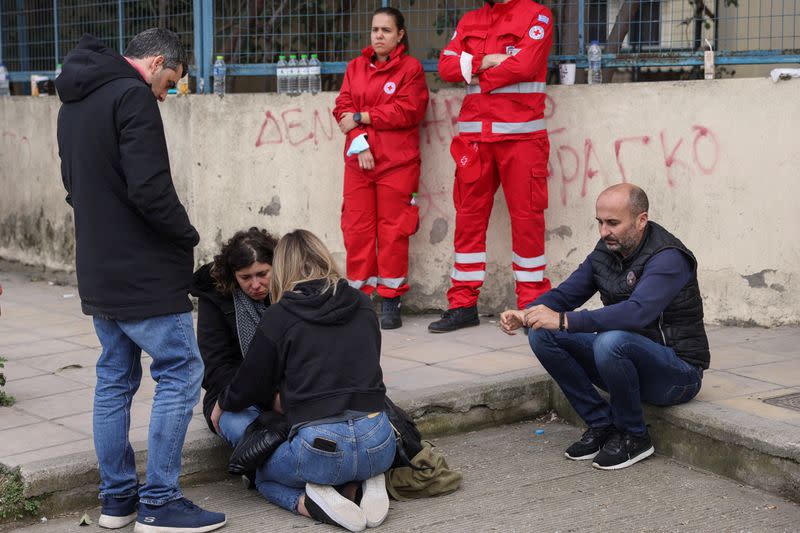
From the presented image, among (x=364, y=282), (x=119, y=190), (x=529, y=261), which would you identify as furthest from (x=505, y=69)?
(x=119, y=190)

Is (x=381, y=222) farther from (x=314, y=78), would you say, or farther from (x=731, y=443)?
(x=731, y=443)

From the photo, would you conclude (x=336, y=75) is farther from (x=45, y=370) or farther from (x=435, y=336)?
(x=45, y=370)

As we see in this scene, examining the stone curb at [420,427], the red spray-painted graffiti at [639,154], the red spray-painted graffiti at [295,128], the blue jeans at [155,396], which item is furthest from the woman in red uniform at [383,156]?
the blue jeans at [155,396]

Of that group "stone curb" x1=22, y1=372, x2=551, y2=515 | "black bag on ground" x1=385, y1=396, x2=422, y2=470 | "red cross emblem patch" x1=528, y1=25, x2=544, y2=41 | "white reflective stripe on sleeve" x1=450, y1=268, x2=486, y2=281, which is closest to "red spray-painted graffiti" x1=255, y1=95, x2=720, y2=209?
"red cross emblem patch" x1=528, y1=25, x2=544, y2=41

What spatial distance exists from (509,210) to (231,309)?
2.94m

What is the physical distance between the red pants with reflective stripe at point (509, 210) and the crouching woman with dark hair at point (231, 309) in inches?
103

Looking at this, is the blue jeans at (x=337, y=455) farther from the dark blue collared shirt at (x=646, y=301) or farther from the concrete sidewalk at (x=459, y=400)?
the dark blue collared shirt at (x=646, y=301)

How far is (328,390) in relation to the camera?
A: 430 cm

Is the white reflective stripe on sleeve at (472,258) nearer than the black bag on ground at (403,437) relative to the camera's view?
No

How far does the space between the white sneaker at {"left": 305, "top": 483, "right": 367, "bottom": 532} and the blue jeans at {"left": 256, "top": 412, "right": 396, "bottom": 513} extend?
4 centimetres

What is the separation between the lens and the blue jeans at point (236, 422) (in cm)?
465

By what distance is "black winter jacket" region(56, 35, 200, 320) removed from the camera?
3.96 metres

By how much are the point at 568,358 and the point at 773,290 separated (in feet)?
7.94

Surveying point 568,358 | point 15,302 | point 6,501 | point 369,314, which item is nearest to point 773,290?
point 568,358
